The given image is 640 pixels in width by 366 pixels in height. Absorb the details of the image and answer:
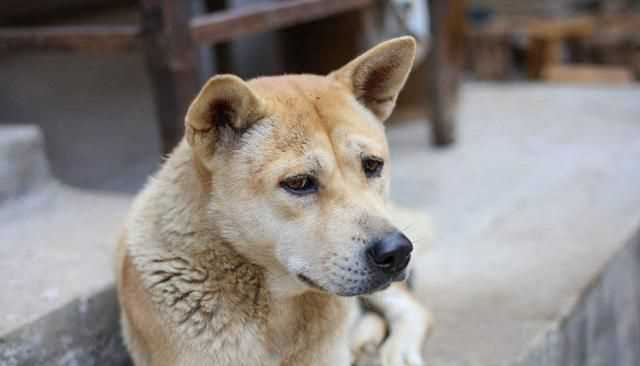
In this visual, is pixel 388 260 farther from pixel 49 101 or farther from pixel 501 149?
pixel 501 149

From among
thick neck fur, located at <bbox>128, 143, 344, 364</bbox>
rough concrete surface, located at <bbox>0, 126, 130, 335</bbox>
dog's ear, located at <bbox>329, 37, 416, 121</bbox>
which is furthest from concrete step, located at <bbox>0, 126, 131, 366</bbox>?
dog's ear, located at <bbox>329, 37, 416, 121</bbox>

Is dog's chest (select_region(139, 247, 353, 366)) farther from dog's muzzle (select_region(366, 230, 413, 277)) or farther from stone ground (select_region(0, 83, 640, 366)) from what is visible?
stone ground (select_region(0, 83, 640, 366))

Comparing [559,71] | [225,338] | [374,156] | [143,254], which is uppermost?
[374,156]

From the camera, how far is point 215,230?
2412 mm

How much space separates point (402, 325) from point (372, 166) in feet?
2.95

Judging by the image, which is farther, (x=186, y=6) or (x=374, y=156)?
(x=186, y=6)

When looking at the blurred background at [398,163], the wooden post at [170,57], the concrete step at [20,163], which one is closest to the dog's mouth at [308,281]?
the blurred background at [398,163]

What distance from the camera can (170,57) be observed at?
12.0ft

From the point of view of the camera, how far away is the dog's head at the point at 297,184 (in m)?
2.22

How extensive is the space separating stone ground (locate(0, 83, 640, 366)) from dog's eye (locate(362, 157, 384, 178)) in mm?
1034

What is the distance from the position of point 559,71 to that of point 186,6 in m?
5.75

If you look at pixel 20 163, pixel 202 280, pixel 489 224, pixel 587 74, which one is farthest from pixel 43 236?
pixel 587 74

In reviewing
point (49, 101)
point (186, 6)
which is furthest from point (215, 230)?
point (49, 101)

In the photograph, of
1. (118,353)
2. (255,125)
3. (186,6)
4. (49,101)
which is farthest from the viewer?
(49,101)
